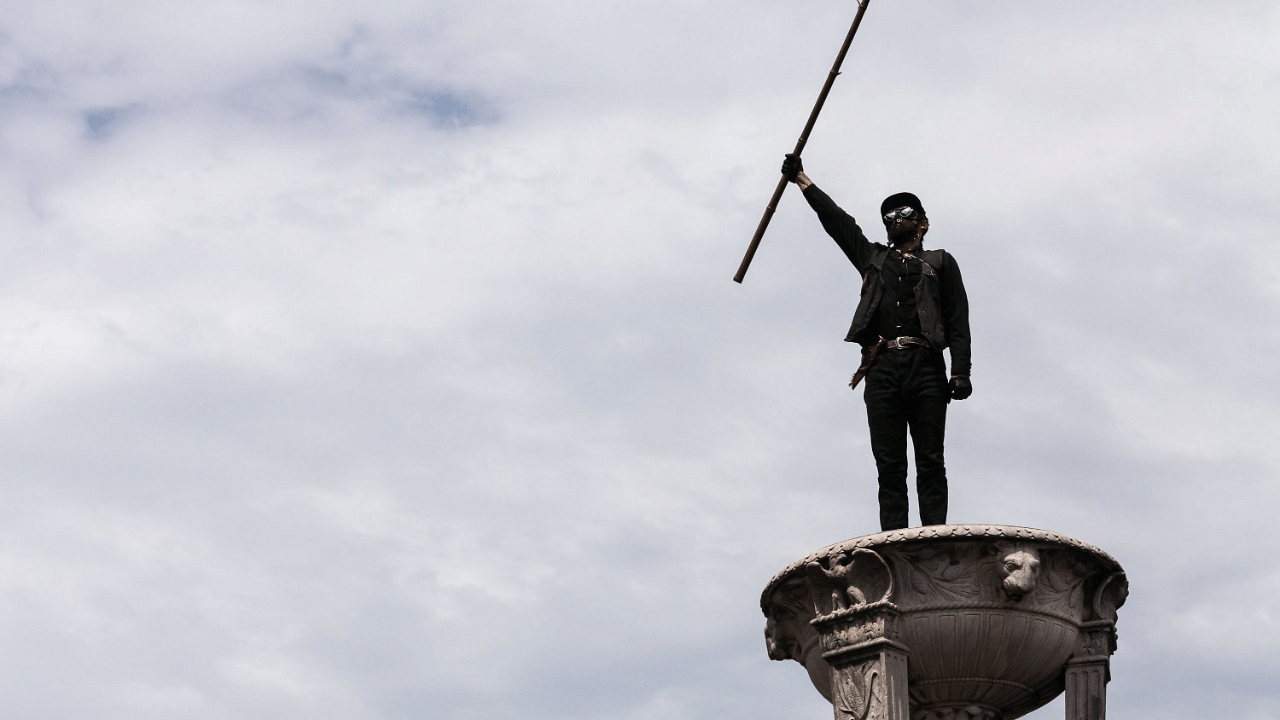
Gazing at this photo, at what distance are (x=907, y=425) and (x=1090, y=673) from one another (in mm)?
2231

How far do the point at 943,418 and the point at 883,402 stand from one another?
0.45 meters

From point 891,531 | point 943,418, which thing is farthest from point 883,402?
point 891,531

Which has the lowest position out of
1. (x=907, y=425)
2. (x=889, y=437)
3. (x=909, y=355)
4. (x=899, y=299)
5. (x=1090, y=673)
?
(x=1090, y=673)

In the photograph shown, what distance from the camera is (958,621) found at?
1120cm

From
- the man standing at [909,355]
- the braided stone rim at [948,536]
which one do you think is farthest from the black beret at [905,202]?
the braided stone rim at [948,536]

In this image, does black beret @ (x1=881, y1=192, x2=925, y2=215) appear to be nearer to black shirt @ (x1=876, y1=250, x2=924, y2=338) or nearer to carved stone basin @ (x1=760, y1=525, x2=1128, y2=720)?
black shirt @ (x1=876, y1=250, x2=924, y2=338)

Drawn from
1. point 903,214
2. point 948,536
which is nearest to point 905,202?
point 903,214

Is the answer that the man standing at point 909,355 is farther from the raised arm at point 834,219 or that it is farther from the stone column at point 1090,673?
the stone column at point 1090,673

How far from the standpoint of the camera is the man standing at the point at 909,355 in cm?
1240

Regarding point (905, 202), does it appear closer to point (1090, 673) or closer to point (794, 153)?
point (794, 153)

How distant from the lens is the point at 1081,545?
1149 cm

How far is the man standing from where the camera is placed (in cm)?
1240

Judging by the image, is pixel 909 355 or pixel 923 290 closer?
pixel 909 355

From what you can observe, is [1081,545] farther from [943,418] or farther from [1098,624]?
[943,418]
